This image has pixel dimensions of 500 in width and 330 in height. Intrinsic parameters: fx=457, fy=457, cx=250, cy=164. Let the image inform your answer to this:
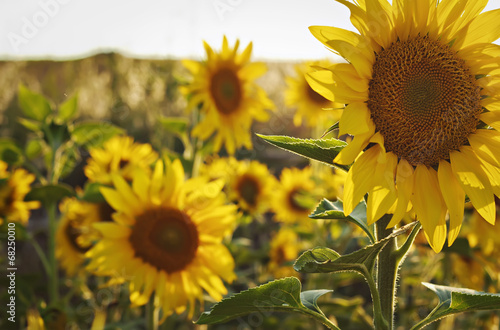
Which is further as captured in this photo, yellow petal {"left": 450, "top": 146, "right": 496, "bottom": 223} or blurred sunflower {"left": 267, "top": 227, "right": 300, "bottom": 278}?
blurred sunflower {"left": 267, "top": 227, "right": 300, "bottom": 278}

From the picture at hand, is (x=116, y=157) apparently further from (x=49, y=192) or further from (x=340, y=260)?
(x=340, y=260)

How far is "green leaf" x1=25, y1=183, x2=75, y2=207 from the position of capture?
185cm

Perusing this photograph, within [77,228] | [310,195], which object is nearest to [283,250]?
[310,195]

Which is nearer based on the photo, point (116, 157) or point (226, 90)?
point (116, 157)

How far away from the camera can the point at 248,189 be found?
10.6ft

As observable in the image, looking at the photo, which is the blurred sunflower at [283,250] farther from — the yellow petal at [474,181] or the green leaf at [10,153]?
the yellow petal at [474,181]

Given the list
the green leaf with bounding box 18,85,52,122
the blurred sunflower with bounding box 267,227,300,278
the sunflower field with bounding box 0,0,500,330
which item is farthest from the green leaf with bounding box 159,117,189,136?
the blurred sunflower with bounding box 267,227,300,278

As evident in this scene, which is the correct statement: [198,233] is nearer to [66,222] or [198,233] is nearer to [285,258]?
[66,222]

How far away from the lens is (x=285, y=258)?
130 inches

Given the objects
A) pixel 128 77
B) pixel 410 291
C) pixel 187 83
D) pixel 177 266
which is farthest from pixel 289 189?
pixel 128 77

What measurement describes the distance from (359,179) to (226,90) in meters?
1.84

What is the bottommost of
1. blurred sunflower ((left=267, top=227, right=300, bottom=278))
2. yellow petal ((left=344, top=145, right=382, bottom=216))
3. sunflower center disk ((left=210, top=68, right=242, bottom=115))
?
blurred sunflower ((left=267, top=227, right=300, bottom=278))

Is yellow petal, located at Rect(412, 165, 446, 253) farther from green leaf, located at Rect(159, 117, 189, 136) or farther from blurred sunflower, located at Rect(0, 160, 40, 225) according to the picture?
blurred sunflower, located at Rect(0, 160, 40, 225)

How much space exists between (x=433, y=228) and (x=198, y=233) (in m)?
1.06
